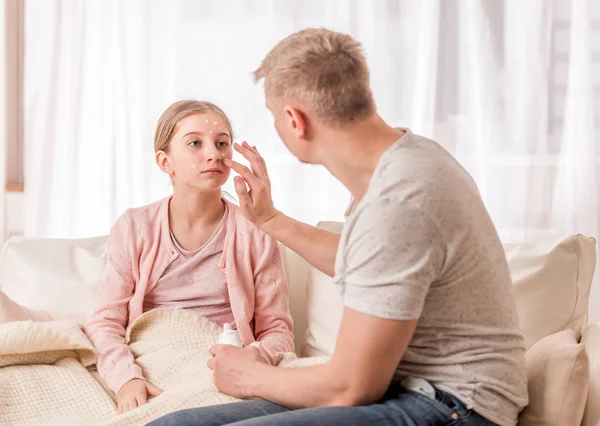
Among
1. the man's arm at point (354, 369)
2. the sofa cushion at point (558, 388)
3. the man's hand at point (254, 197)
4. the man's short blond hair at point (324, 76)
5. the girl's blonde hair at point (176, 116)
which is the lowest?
the sofa cushion at point (558, 388)

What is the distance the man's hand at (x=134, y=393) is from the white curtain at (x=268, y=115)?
1.16 meters

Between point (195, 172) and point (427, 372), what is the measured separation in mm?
991

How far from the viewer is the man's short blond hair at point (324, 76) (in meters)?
1.43

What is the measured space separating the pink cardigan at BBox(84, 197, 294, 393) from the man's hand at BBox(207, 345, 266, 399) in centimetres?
54

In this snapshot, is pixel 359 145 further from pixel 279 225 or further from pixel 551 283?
pixel 551 283

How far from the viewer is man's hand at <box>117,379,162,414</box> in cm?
196

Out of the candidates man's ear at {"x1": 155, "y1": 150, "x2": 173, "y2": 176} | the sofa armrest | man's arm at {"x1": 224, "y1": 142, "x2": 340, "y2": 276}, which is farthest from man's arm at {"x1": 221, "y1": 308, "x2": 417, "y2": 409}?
man's ear at {"x1": 155, "y1": 150, "x2": 173, "y2": 176}

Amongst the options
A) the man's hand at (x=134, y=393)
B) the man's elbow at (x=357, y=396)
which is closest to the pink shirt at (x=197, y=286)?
the man's hand at (x=134, y=393)

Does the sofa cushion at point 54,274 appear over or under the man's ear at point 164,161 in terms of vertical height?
under

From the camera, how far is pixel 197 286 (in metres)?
2.25

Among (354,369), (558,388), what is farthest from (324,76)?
(558,388)

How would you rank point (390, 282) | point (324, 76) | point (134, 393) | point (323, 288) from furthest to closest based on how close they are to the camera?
1. point (323, 288)
2. point (134, 393)
3. point (324, 76)
4. point (390, 282)

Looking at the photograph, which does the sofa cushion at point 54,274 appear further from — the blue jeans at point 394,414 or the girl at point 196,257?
the blue jeans at point 394,414

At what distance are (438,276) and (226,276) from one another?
0.96m
